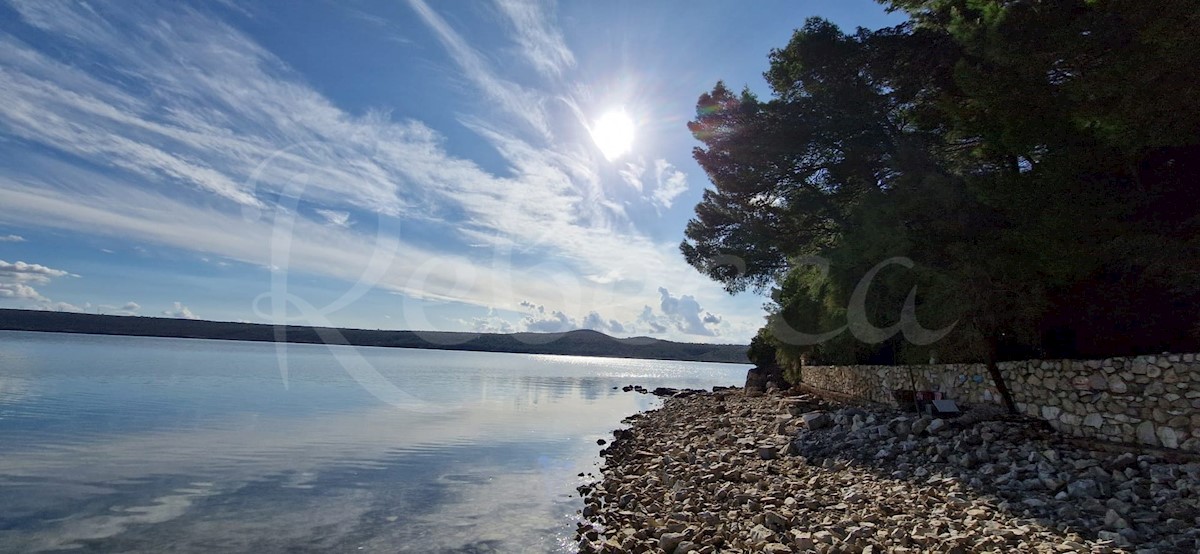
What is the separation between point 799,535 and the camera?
779 cm

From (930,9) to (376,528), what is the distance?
63.2 ft

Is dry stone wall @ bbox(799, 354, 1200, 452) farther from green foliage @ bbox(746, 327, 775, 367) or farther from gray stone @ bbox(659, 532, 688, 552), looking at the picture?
green foliage @ bbox(746, 327, 775, 367)

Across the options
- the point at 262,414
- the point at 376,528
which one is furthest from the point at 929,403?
the point at 262,414

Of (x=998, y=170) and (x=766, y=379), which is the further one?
(x=766, y=379)

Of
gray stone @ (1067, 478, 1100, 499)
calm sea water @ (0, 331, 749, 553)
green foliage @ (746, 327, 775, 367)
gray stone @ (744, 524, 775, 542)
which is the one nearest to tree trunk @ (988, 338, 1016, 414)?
gray stone @ (1067, 478, 1100, 499)

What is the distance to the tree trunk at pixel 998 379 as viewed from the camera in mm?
13219

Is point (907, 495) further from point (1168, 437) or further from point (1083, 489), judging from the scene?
point (1168, 437)

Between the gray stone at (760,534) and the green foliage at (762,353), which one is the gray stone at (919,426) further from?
the green foliage at (762,353)

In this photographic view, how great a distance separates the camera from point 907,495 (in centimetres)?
910

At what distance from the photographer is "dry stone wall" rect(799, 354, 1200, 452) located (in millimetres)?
9023

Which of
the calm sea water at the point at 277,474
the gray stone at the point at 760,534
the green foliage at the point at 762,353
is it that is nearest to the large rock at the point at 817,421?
the calm sea water at the point at 277,474

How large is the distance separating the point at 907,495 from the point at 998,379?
6.36m

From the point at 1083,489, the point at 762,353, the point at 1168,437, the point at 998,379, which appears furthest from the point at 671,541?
the point at 762,353

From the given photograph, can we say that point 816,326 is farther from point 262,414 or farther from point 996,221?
→ point 262,414
